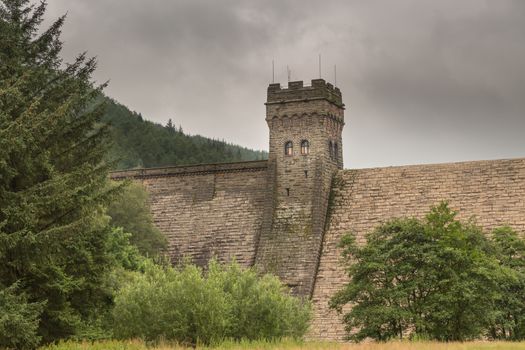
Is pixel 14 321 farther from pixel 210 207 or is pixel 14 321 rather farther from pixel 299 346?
pixel 210 207

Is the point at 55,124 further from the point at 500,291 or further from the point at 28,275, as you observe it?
the point at 500,291

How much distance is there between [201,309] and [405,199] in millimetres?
21842

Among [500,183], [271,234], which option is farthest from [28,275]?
[500,183]

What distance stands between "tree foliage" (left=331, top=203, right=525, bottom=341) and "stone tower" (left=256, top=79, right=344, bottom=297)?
14.3 metres

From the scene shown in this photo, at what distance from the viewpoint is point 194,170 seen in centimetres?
5762

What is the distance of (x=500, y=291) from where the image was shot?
34750 millimetres

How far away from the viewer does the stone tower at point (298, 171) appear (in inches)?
1998

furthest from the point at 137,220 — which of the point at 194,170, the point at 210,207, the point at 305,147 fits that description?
the point at 305,147

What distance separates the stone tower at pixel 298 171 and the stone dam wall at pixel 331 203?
0.38 metres

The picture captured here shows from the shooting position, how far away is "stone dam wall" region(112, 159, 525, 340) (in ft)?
159

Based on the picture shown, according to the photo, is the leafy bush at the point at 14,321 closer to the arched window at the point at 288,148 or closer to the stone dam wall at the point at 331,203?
the stone dam wall at the point at 331,203

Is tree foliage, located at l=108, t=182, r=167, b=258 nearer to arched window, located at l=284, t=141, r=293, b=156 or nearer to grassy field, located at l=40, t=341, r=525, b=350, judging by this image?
arched window, located at l=284, t=141, r=293, b=156

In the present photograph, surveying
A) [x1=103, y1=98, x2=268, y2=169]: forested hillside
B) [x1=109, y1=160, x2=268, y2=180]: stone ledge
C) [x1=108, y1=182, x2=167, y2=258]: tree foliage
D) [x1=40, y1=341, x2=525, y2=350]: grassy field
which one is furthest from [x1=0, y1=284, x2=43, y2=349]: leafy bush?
[x1=103, y1=98, x2=268, y2=169]: forested hillside

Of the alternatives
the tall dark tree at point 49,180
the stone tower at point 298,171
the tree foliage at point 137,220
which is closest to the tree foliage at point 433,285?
the tall dark tree at point 49,180
